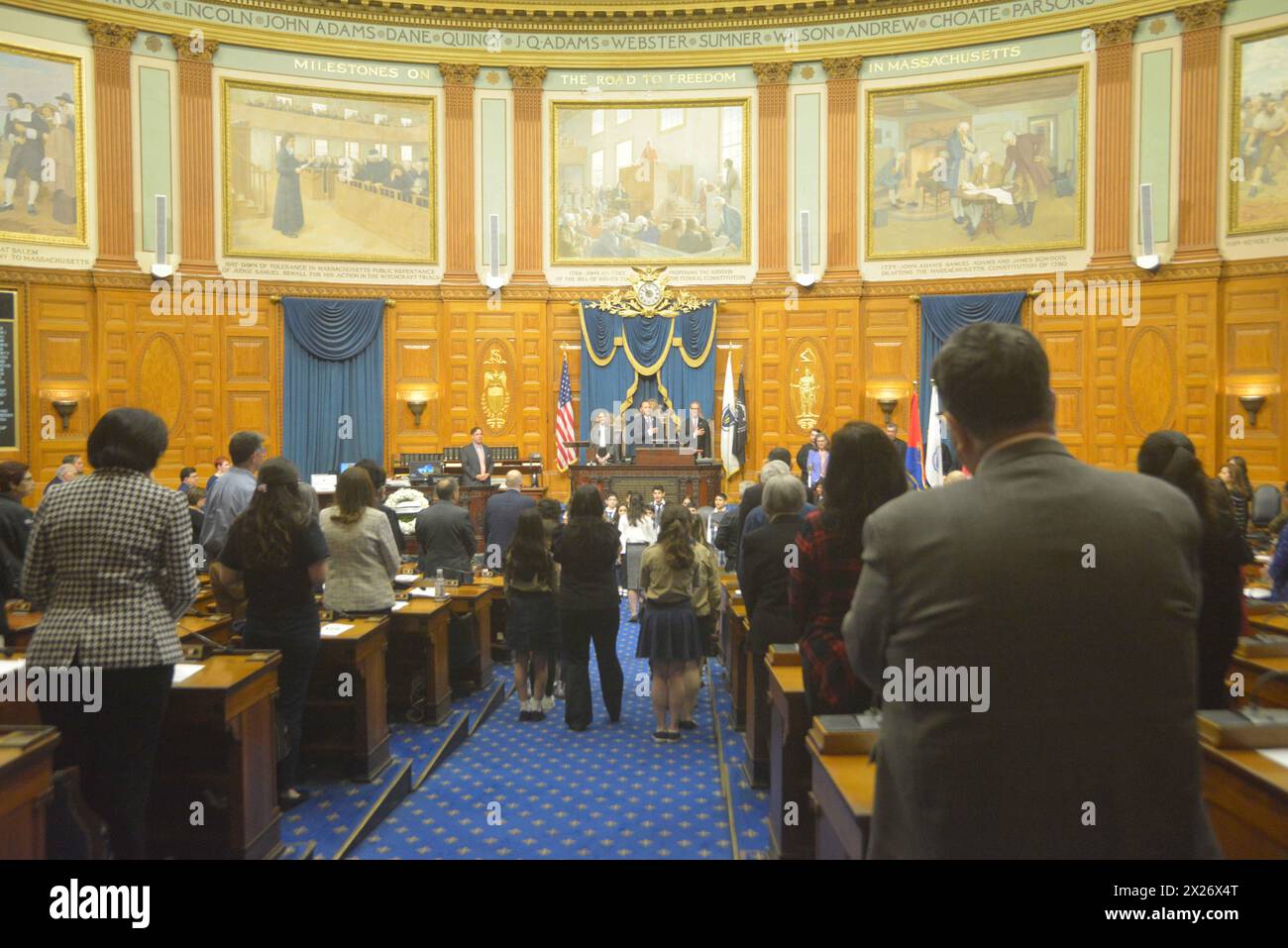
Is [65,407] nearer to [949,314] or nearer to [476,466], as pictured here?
[476,466]

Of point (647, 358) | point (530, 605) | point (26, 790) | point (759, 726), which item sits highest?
point (647, 358)

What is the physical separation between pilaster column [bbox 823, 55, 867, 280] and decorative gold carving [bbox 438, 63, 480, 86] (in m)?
6.33

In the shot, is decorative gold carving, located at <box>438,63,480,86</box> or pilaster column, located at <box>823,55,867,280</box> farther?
decorative gold carving, located at <box>438,63,480,86</box>

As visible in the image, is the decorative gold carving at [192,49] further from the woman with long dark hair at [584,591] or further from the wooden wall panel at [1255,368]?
the wooden wall panel at [1255,368]

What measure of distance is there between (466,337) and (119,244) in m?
5.75

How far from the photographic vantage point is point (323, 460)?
16.4 metres

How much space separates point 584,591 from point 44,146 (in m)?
13.4

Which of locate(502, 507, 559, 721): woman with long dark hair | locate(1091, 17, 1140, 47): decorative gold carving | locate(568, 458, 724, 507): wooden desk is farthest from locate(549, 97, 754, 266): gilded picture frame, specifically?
locate(502, 507, 559, 721): woman with long dark hair

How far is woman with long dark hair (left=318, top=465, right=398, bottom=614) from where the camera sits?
5805 millimetres

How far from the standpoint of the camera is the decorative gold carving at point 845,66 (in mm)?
16375

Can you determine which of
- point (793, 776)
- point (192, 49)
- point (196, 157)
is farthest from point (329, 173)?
point (793, 776)

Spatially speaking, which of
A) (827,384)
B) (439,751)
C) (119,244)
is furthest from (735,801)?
(119,244)

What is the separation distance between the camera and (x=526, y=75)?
1681 centimetres

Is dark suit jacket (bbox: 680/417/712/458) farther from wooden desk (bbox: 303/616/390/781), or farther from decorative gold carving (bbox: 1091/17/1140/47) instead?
wooden desk (bbox: 303/616/390/781)
